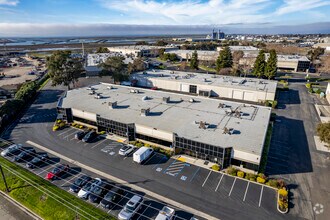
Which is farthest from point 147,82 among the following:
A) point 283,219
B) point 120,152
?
point 283,219

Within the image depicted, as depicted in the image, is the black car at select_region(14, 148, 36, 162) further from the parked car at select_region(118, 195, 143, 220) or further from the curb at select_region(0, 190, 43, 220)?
the parked car at select_region(118, 195, 143, 220)

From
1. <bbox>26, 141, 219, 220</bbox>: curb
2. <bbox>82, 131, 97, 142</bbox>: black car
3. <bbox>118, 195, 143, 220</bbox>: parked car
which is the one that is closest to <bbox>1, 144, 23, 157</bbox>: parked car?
<bbox>26, 141, 219, 220</bbox>: curb

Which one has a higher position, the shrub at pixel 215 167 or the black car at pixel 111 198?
the shrub at pixel 215 167

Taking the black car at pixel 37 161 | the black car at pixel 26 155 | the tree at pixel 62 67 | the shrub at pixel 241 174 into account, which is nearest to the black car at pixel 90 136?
the black car at pixel 37 161

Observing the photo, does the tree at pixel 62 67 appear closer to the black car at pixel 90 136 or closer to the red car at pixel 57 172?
the black car at pixel 90 136

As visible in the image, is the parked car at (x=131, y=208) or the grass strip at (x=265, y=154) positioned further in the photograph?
the grass strip at (x=265, y=154)

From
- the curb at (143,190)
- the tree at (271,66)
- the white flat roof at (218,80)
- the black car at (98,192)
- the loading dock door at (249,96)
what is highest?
the tree at (271,66)

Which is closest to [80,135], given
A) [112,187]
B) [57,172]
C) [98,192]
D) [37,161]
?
[37,161]
